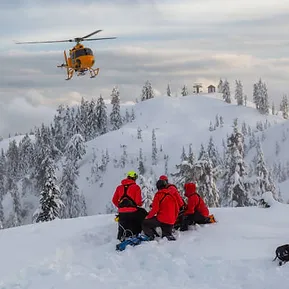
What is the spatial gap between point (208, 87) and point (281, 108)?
4526 centimetres

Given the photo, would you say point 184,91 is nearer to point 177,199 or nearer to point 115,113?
point 115,113

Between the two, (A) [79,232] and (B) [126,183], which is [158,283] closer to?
(B) [126,183]

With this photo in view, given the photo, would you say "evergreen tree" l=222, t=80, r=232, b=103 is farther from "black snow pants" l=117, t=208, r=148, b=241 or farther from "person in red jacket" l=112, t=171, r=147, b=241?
"black snow pants" l=117, t=208, r=148, b=241

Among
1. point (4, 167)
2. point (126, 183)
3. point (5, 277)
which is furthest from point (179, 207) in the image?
point (4, 167)

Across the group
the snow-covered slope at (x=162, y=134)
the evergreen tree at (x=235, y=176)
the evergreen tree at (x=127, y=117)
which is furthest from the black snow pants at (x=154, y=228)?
the evergreen tree at (x=127, y=117)

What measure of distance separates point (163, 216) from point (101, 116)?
11092cm

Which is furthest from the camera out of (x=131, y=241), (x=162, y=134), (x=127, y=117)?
(x=127, y=117)

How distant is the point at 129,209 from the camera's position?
12.3 meters

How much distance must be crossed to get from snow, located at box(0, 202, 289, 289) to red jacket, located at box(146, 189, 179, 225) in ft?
1.83

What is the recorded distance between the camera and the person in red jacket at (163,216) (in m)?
11.7

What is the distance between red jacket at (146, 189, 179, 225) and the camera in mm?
11656

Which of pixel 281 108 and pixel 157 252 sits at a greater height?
pixel 157 252

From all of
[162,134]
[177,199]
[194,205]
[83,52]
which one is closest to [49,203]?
[83,52]

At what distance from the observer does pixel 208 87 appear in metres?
186
